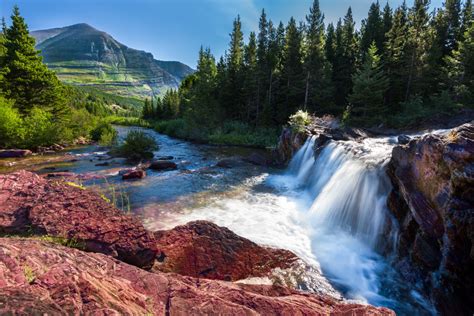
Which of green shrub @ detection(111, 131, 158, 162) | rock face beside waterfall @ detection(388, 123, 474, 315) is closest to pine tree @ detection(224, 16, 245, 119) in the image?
green shrub @ detection(111, 131, 158, 162)

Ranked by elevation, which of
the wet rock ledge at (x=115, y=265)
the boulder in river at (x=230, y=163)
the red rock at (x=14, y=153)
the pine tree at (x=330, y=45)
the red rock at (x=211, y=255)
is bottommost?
the red rock at (x=14, y=153)

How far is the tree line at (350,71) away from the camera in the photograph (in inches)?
1058

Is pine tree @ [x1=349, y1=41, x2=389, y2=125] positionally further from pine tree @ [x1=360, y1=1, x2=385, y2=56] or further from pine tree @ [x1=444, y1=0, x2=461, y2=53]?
pine tree @ [x1=444, y1=0, x2=461, y2=53]

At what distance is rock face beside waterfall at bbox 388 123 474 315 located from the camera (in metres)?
5.60

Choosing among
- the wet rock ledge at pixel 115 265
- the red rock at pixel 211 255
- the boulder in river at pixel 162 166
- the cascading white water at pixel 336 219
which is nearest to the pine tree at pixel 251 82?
the boulder in river at pixel 162 166

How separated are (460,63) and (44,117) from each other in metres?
44.2

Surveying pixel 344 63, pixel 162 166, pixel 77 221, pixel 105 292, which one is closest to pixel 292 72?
pixel 344 63

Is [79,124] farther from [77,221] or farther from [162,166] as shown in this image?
[77,221]

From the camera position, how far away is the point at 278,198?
13906mm

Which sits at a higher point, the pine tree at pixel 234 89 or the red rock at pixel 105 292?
the pine tree at pixel 234 89

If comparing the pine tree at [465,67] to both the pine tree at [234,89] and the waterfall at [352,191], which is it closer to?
the waterfall at [352,191]

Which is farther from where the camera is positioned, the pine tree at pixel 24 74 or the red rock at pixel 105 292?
the pine tree at pixel 24 74

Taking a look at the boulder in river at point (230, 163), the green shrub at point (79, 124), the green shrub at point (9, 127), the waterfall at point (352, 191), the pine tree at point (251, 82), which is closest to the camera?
the waterfall at point (352, 191)

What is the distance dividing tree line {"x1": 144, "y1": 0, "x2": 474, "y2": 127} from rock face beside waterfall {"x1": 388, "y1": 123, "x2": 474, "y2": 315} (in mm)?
20737
